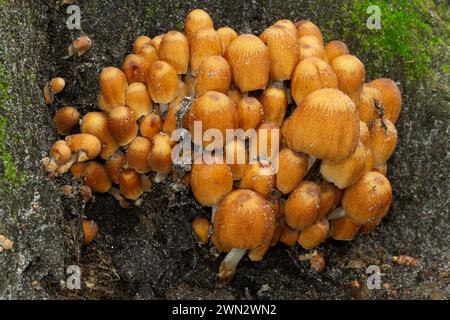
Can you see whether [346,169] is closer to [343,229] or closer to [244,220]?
[343,229]

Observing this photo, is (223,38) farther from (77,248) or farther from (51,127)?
(77,248)

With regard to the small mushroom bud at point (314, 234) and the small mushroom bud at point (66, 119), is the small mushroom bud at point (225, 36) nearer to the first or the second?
the small mushroom bud at point (66, 119)

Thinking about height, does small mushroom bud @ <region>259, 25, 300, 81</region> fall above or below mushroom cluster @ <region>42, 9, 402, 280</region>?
above

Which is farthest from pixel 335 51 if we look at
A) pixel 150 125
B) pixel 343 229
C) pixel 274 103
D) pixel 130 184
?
pixel 130 184

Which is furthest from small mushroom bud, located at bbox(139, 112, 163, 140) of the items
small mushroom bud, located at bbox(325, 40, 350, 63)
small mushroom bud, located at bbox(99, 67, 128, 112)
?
small mushroom bud, located at bbox(325, 40, 350, 63)

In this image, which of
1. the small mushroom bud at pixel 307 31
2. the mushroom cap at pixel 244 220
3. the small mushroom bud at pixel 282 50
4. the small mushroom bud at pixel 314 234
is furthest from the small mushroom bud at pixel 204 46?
the small mushroom bud at pixel 314 234

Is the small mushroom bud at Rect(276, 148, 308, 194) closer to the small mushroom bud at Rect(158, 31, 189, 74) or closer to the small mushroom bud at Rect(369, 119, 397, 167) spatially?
the small mushroom bud at Rect(369, 119, 397, 167)
